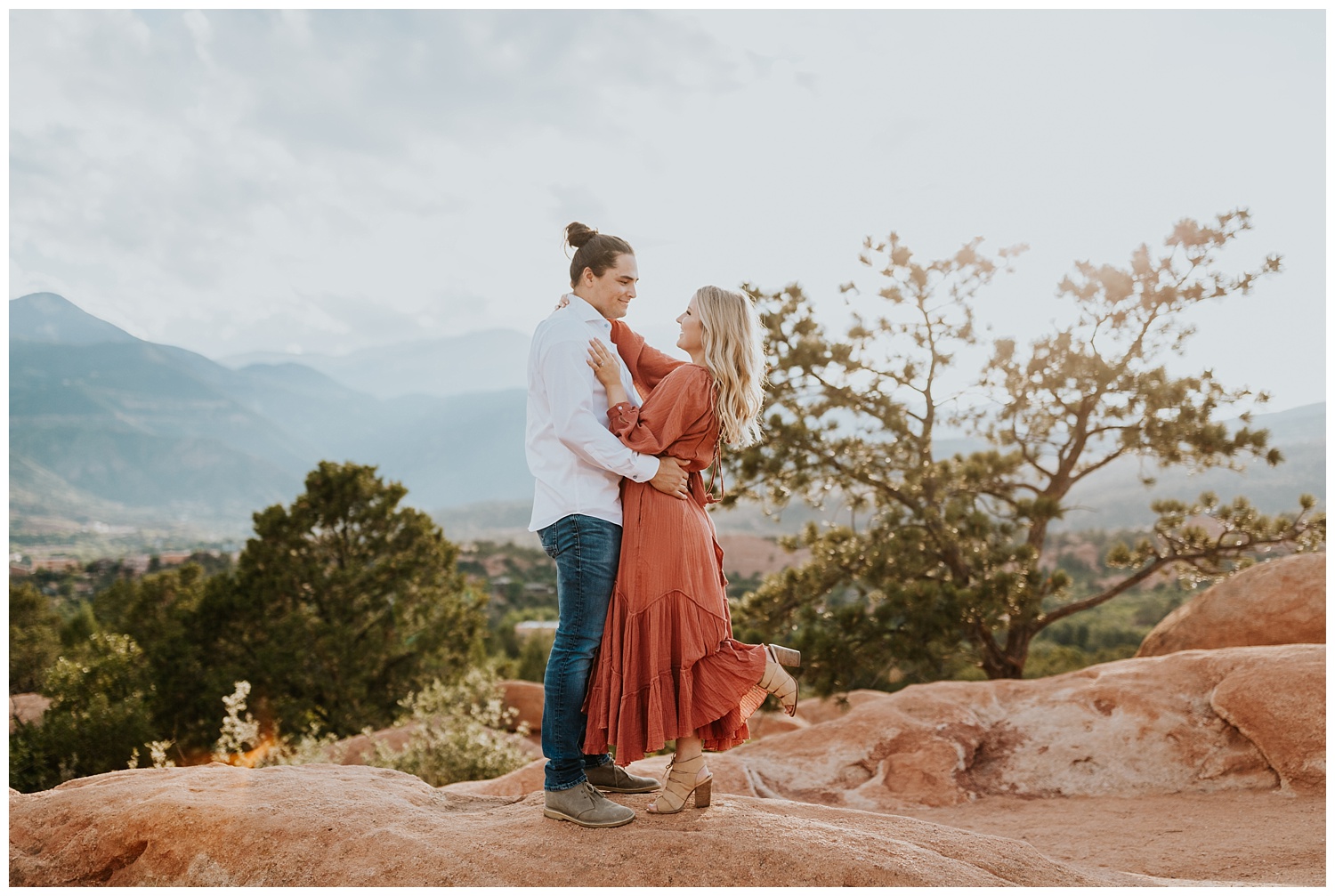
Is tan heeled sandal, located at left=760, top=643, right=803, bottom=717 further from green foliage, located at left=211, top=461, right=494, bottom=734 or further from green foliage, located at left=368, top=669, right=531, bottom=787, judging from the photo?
green foliage, located at left=211, top=461, right=494, bottom=734

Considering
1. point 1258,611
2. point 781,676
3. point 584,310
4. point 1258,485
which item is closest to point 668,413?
point 584,310

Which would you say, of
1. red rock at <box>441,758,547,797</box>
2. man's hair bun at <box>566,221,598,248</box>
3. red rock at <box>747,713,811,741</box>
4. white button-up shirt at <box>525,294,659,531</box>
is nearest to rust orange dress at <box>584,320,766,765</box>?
white button-up shirt at <box>525,294,659,531</box>

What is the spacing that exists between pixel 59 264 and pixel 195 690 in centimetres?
19261

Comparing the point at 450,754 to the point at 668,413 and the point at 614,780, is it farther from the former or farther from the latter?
the point at 668,413

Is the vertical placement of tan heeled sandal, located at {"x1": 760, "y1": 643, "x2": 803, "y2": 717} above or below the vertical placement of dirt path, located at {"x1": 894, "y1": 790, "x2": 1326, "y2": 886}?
above

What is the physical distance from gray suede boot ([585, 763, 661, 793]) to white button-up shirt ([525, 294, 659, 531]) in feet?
3.64

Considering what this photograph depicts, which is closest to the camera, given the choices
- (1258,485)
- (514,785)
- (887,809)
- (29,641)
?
(887,809)

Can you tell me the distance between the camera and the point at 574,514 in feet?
11.4

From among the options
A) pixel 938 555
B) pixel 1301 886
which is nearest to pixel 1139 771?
pixel 1301 886

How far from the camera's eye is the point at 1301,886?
393cm

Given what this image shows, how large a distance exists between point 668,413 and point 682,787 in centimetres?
150

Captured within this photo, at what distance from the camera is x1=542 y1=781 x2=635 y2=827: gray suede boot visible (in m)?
3.40

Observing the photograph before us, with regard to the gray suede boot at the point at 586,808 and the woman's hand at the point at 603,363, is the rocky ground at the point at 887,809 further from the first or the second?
the woman's hand at the point at 603,363

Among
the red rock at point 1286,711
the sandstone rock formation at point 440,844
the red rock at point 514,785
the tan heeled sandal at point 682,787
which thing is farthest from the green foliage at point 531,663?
the tan heeled sandal at point 682,787
